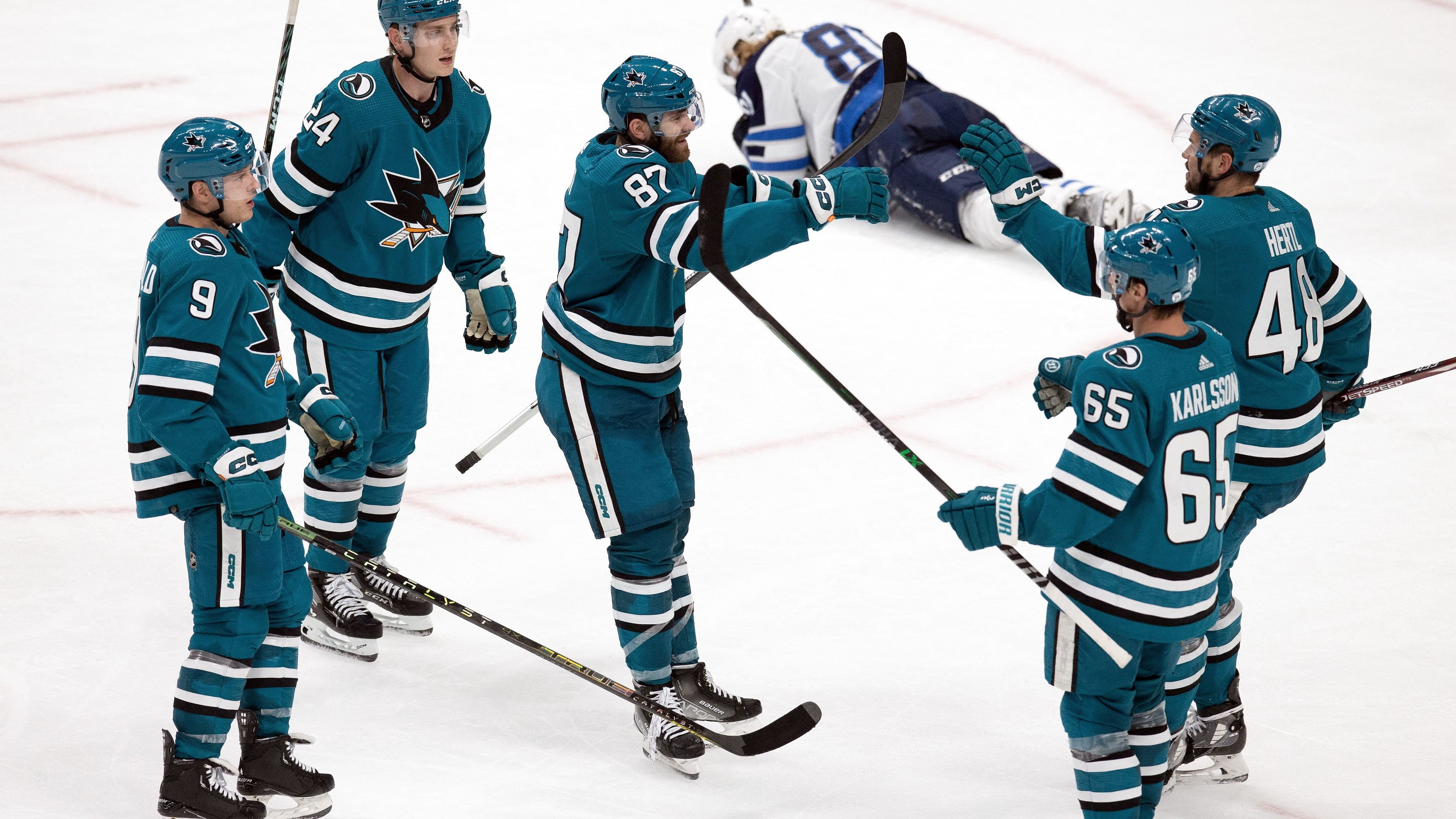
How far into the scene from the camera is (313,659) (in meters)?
3.62

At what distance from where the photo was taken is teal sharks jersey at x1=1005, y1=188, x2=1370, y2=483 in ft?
9.55

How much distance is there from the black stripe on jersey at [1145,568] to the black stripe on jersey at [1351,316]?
0.76 m

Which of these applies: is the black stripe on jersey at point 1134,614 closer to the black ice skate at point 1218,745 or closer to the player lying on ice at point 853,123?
the black ice skate at point 1218,745

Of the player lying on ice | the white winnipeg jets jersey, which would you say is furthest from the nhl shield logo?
the white winnipeg jets jersey

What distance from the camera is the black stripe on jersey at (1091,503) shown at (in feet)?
8.35

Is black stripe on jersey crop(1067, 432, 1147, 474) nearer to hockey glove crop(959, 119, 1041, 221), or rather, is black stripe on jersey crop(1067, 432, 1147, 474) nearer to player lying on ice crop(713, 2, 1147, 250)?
hockey glove crop(959, 119, 1041, 221)

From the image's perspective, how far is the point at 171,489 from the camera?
2.80 m

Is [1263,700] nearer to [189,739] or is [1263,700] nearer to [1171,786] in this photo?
[1171,786]

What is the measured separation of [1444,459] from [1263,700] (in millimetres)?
1444

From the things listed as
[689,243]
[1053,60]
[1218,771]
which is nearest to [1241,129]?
[689,243]

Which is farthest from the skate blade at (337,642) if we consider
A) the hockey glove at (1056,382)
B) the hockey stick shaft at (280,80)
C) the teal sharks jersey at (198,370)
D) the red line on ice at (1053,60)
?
the red line on ice at (1053,60)

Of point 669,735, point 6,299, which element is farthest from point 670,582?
→ point 6,299

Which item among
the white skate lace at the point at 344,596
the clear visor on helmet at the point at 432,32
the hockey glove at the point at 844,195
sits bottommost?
the white skate lace at the point at 344,596

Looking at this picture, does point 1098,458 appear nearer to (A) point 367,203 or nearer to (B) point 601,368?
(B) point 601,368
